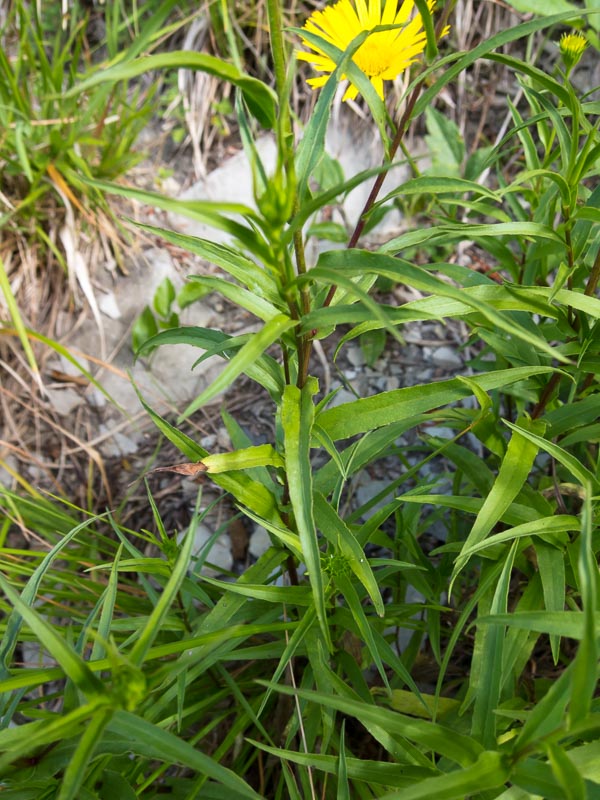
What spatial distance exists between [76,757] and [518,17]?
6.05ft

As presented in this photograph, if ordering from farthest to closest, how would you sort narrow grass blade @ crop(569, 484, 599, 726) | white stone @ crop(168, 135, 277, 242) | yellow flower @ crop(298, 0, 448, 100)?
white stone @ crop(168, 135, 277, 242) < yellow flower @ crop(298, 0, 448, 100) < narrow grass blade @ crop(569, 484, 599, 726)

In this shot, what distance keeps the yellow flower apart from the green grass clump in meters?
0.06

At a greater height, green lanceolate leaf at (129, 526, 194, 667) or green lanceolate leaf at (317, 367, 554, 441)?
green lanceolate leaf at (317, 367, 554, 441)

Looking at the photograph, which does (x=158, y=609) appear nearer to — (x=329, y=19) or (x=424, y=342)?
(x=329, y=19)

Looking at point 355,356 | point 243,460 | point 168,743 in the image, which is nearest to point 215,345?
point 243,460

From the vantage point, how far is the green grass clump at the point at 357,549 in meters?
0.51

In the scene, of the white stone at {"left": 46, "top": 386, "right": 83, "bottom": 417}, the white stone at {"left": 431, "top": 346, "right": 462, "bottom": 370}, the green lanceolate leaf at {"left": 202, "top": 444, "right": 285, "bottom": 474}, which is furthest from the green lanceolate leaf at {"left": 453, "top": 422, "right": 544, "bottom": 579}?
the white stone at {"left": 46, "top": 386, "right": 83, "bottom": 417}

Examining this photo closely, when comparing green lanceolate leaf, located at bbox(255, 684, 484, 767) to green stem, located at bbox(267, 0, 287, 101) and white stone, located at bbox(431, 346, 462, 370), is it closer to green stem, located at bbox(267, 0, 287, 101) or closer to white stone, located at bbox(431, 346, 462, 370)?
green stem, located at bbox(267, 0, 287, 101)

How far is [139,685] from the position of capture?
0.51 metres

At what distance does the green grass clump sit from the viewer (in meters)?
0.51

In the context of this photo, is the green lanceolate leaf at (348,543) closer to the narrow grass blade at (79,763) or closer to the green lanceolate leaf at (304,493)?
the green lanceolate leaf at (304,493)

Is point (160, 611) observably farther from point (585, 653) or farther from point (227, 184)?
point (227, 184)

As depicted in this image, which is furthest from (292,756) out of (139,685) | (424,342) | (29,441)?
(29,441)

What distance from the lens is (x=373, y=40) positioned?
0.80 metres
